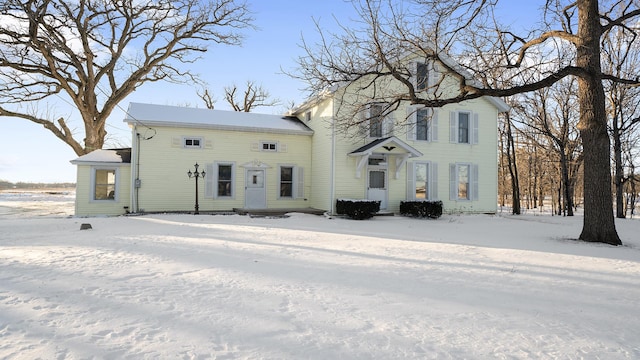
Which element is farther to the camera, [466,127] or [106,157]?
[466,127]

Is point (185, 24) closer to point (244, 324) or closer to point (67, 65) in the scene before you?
point (67, 65)

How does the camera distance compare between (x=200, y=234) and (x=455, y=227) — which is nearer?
(x=200, y=234)

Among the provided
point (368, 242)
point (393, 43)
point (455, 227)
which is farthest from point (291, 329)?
point (455, 227)

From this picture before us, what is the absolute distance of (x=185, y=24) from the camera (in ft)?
75.2

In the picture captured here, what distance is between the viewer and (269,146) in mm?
16234

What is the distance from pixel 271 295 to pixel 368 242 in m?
4.55

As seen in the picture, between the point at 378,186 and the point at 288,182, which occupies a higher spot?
the point at 288,182

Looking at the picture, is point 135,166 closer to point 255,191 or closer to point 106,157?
point 106,157

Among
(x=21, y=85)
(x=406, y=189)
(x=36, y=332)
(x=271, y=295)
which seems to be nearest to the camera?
(x=36, y=332)

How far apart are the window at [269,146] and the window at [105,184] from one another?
5.91 m

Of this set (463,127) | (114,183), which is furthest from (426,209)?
(114,183)

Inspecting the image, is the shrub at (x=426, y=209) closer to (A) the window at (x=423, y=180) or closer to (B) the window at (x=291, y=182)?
(A) the window at (x=423, y=180)

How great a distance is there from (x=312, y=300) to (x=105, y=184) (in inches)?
540

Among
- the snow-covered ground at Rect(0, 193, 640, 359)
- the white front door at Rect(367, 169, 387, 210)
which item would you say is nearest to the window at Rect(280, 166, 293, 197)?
the white front door at Rect(367, 169, 387, 210)
